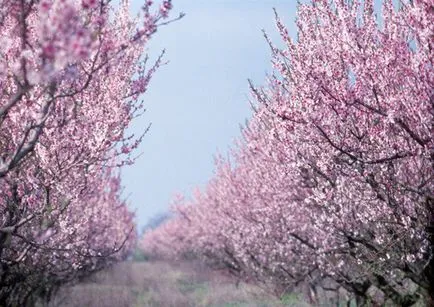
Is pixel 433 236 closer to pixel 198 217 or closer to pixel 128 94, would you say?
pixel 128 94

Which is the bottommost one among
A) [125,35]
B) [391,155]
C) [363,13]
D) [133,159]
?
[391,155]

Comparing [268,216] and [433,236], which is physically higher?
[268,216]

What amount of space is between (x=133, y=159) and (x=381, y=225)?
4032 mm

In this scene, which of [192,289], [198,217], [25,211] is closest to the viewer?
[25,211]

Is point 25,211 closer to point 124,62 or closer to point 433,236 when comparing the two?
point 124,62

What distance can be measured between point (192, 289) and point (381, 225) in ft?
75.9

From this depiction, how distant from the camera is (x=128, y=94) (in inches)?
385

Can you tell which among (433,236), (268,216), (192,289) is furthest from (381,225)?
(192,289)

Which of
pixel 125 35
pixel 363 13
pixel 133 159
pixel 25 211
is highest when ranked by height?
pixel 125 35

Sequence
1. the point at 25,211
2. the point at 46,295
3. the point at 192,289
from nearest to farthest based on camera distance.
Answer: the point at 25,211
the point at 46,295
the point at 192,289

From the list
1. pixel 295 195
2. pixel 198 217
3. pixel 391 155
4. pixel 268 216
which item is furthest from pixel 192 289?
pixel 391 155

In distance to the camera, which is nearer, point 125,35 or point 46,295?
point 125,35

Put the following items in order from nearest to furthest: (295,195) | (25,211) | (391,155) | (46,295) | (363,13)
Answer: (391,155)
(363,13)
(25,211)
(295,195)
(46,295)

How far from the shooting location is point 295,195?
13039mm
